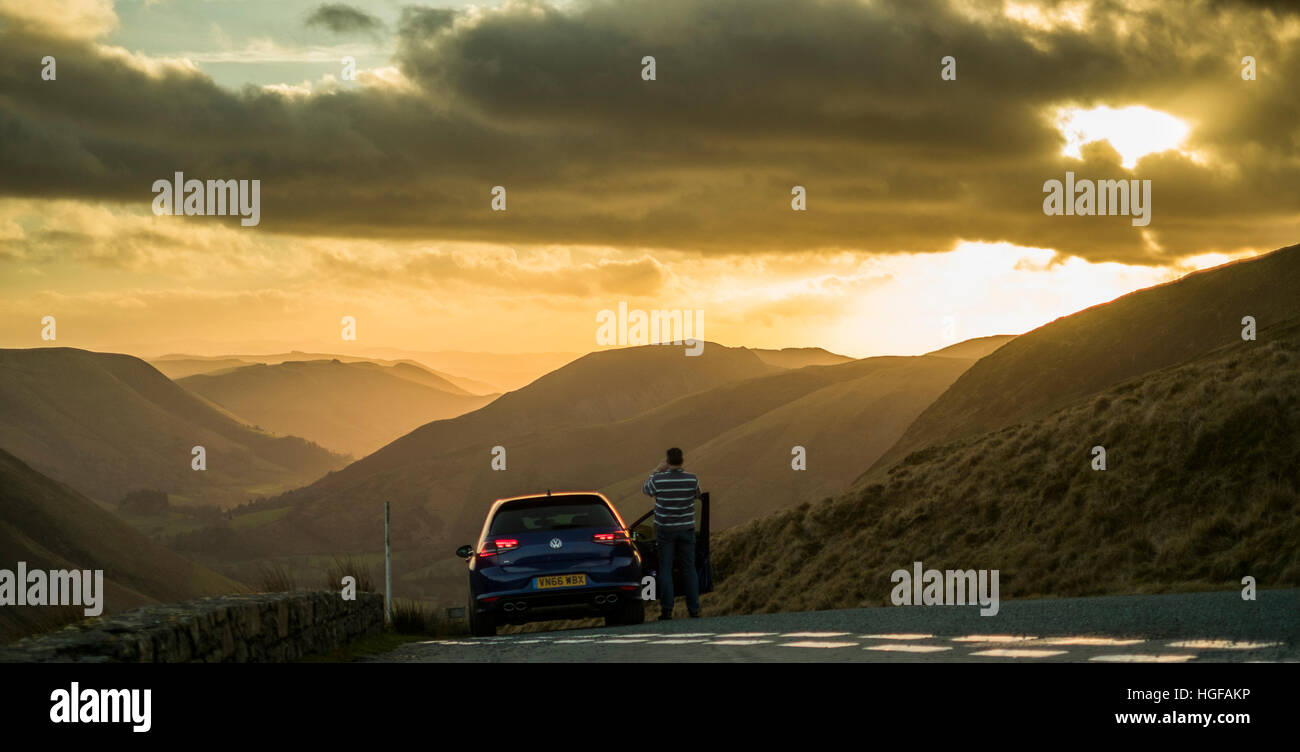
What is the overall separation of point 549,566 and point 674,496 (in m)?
2.13

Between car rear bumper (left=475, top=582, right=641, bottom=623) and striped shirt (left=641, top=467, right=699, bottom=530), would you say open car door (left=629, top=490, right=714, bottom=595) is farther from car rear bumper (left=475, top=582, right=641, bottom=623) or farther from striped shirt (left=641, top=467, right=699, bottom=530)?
car rear bumper (left=475, top=582, right=641, bottom=623)

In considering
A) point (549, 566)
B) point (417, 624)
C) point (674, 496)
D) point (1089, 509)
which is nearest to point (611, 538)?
point (549, 566)

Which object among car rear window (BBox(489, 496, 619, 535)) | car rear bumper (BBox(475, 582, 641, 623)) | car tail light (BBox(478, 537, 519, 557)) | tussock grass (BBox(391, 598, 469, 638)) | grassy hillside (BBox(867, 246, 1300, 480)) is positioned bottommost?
tussock grass (BBox(391, 598, 469, 638))

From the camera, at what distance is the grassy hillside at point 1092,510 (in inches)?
937

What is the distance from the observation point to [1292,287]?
96562 millimetres

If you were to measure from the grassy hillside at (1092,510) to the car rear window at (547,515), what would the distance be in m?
9.85

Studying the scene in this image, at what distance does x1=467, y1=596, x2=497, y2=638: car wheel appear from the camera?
50.1ft

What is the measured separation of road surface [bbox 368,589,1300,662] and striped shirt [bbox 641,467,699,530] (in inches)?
70.3

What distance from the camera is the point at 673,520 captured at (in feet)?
53.9

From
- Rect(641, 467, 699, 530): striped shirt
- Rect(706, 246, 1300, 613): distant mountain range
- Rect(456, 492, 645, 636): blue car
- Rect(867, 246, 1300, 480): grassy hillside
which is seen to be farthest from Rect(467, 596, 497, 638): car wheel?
Rect(867, 246, 1300, 480): grassy hillside

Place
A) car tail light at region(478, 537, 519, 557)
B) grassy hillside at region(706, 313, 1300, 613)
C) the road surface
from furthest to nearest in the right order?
grassy hillside at region(706, 313, 1300, 613), car tail light at region(478, 537, 519, 557), the road surface

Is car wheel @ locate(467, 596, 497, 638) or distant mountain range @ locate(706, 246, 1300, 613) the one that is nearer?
car wheel @ locate(467, 596, 497, 638)
